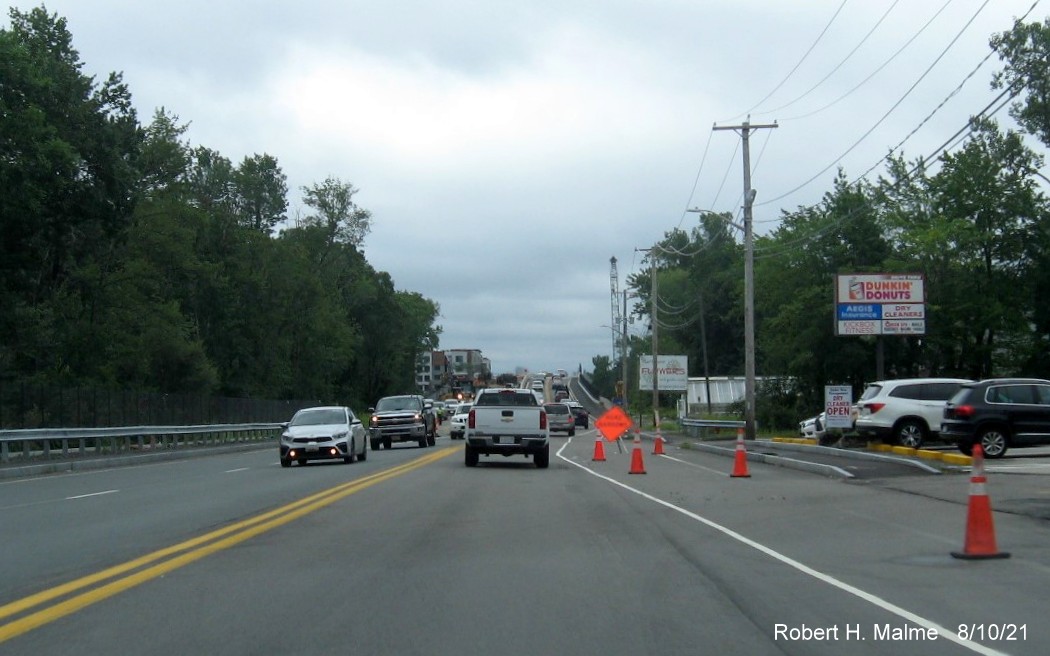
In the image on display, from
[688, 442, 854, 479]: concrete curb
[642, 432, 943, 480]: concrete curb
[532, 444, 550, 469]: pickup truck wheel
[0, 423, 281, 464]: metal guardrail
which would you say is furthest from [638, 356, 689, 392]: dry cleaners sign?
[532, 444, 550, 469]: pickup truck wheel

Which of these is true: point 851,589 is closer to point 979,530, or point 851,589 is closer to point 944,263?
point 979,530

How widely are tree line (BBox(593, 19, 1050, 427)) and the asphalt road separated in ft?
141

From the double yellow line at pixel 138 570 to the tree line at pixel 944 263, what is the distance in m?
47.3

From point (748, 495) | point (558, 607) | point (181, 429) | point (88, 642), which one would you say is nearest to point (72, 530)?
point (88, 642)

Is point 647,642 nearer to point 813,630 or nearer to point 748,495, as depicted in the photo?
point 813,630

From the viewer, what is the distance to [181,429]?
40250 mm

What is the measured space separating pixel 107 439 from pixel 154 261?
90.5 feet

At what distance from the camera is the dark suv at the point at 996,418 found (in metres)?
23.5

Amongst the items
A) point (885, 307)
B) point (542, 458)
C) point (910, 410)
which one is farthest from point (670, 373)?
point (542, 458)

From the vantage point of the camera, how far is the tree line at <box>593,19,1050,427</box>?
59406mm

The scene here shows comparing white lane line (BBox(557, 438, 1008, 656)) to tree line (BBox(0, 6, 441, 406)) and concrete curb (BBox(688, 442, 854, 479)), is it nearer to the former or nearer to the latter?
concrete curb (BBox(688, 442, 854, 479))

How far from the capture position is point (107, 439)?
40125mm

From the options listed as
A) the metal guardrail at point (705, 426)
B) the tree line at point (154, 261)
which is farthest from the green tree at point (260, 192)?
the metal guardrail at point (705, 426)

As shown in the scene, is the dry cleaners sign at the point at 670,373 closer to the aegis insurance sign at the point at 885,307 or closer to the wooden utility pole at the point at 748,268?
the wooden utility pole at the point at 748,268
